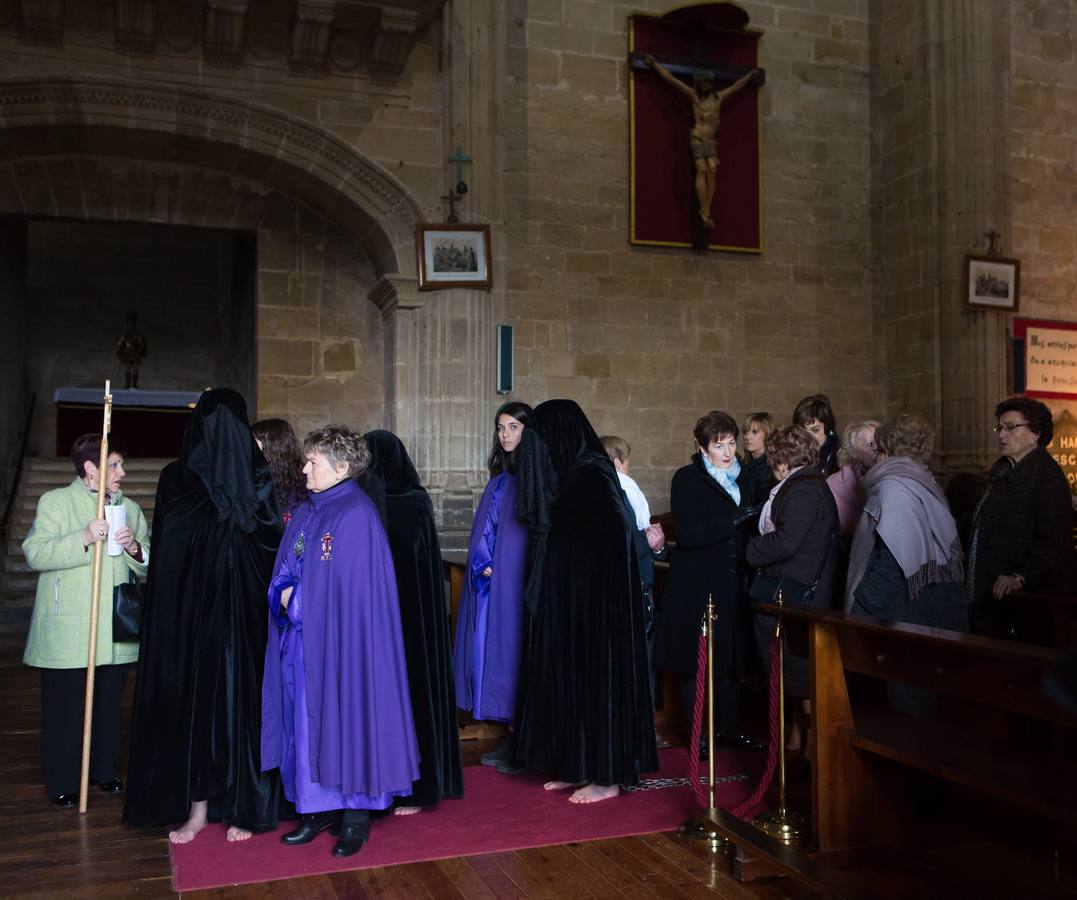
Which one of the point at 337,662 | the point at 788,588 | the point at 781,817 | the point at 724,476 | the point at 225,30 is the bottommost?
the point at 781,817

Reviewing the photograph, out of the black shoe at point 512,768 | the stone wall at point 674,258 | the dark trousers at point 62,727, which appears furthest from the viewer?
the stone wall at point 674,258

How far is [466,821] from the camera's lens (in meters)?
3.99

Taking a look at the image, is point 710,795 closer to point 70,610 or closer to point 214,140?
point 70,610

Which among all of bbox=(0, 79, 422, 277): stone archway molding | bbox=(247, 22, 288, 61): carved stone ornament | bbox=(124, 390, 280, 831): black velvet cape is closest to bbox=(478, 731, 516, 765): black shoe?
bbox=(124, 390, 280, 831): black velvet cape

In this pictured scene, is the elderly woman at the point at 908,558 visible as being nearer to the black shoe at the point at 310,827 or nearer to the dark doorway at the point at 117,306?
the black shoe at the point at 310,827

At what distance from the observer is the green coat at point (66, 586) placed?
13.7 feet

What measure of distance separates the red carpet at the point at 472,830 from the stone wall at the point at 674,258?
5020mm

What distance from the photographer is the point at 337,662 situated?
354 centimetres

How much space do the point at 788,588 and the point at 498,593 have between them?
3.99 feet

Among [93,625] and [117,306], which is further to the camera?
[117,306]

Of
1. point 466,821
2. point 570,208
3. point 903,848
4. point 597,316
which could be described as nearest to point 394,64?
point 570,208

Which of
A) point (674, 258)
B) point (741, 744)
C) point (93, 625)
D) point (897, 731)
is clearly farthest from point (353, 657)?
point (674, 258)

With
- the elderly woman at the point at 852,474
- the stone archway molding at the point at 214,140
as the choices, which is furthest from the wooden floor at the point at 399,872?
the stone archway molding at the point at 214,140

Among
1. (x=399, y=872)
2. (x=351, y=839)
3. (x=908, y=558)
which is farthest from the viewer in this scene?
(x=908, y=558)
